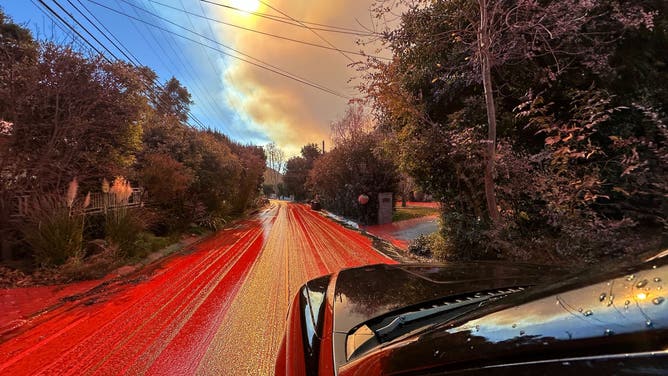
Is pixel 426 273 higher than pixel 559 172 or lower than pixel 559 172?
lower

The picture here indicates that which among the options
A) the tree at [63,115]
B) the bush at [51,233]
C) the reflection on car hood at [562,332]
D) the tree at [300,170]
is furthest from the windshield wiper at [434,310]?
the tree at [300,170]

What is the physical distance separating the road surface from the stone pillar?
8.04 meters

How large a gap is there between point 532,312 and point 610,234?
4.26m

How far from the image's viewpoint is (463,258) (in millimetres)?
6051

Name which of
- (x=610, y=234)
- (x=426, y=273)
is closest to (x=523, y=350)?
(x=426, y=273)

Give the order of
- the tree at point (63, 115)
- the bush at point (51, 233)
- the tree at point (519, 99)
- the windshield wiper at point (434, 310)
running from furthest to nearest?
the tree at point (63, 115) → the bush at point (51, 233) → the tree at point (519, 99) → the windshield wiper at point (434, 310)

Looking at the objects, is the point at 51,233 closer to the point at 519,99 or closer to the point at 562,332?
Answer: the point at 562,332

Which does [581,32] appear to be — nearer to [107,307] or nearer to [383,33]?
[383,33]

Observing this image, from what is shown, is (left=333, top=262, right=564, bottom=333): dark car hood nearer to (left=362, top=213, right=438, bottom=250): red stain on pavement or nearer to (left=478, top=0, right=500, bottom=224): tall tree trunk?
(left=478, top=0, right=500, bottom=224): tall tree trunk

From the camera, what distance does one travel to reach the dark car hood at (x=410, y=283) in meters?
1.72

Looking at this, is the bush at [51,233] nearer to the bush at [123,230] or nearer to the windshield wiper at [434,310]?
the bush at [123,230]

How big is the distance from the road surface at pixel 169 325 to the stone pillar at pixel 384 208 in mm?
8036

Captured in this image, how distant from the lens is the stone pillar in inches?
579

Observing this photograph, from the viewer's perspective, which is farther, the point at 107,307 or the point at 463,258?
the point at 463,258
